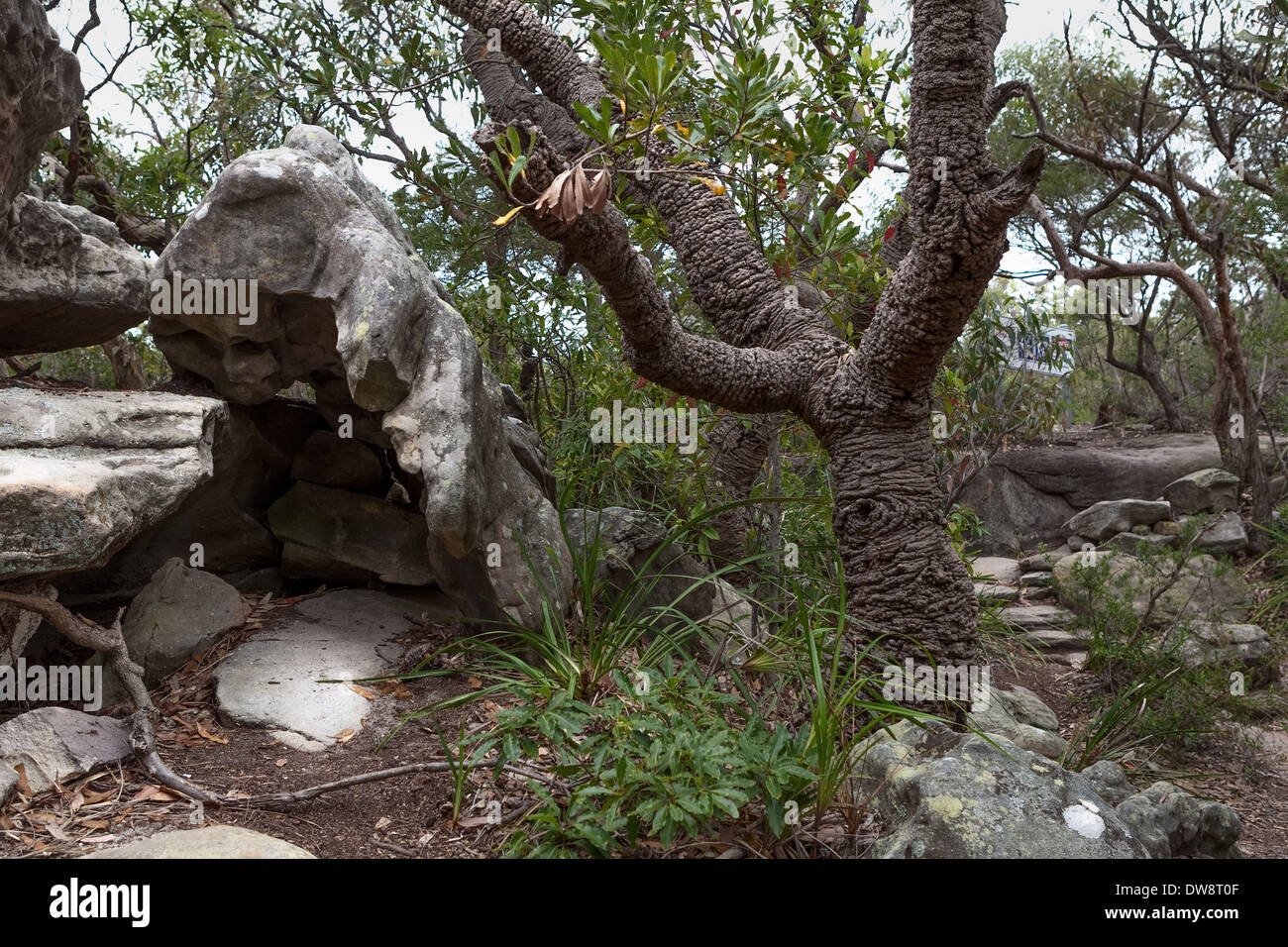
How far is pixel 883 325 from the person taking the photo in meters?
4.01

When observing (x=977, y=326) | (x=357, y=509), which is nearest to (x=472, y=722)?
(x=357, y=509)

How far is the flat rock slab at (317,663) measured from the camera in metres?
3.80

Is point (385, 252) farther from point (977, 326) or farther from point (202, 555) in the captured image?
point (977, 326)

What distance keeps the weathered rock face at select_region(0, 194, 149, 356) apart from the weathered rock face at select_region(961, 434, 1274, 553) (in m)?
8.99

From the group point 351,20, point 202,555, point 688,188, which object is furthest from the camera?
point 351,20

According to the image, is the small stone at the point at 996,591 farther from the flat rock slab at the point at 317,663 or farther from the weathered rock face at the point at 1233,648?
the flat rock slab at the point at 317,663

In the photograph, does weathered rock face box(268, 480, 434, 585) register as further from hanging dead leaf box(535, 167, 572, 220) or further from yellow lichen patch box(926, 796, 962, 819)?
yellow lichen patch box(926, 796, 962, 819)

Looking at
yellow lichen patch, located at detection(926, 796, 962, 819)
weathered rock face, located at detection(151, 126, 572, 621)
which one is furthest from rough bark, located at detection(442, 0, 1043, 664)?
yellow lichen patch, located at detection(926, 796, 962, 819)

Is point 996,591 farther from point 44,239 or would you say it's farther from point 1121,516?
point 44,239

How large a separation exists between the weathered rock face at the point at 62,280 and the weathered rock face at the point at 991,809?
4.10 meters

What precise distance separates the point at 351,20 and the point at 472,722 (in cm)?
578

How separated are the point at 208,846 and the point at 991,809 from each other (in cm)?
235

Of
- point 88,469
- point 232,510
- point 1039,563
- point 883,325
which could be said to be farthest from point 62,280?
point 1039,563

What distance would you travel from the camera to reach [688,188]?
5.02 meters
